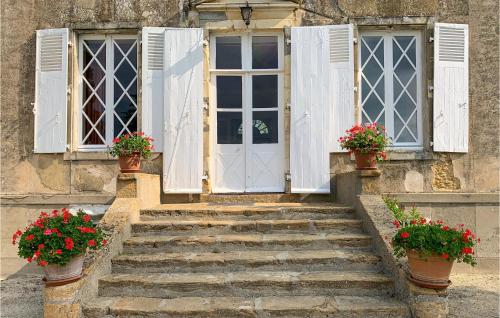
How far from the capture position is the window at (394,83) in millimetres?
6719

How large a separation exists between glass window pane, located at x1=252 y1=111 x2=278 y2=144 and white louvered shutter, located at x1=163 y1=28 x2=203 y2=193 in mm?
906

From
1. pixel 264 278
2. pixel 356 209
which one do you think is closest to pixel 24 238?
pixel 264 278

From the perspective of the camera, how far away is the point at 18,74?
673 cm

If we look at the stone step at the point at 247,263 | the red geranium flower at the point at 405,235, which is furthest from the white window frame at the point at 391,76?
the red geranium flower at the point at 405,235

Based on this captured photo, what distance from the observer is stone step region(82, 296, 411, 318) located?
12.5ft

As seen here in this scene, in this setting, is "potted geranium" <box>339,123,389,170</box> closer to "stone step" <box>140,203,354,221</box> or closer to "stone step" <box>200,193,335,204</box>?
"stone step" <box>140,203,354,221</box>

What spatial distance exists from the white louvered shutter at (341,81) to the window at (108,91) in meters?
3.23

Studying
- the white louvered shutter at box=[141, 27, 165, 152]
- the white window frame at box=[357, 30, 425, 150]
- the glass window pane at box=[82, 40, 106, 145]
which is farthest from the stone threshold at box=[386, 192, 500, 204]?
the glass window pane at box=[82, 40, 106, 145]

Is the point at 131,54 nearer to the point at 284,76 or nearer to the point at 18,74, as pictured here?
the point at 18,74

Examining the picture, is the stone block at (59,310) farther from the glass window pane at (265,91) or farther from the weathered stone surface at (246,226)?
the glass window pane at (265,91)

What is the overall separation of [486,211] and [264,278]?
4182 millimetres

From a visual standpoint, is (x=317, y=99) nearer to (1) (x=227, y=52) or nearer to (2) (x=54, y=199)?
(1) (x=227, y=52)

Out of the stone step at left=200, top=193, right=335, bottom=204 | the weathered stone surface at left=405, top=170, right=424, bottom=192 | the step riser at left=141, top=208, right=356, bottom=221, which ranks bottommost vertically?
the step riser at left=141, top=208, right=356, bottom=221

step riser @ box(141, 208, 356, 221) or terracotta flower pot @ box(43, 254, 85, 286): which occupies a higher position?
step riser @ box(141, 208, 356, 221)
